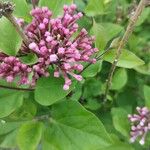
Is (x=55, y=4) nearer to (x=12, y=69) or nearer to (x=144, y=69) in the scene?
(x=12, y=69)

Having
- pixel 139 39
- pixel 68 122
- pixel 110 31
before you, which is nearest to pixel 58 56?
pixel 68 122

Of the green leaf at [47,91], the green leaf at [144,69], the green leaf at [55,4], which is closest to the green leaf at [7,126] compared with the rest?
the green leaf at [47,91]

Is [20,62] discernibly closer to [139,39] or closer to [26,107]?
[26,107]

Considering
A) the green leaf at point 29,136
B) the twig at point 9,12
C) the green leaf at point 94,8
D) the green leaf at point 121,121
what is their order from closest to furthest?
the twig at point 9,12 < the green leaf at point 29,136 < the green leaf at point 94,8 < the green leaf at point 121,121

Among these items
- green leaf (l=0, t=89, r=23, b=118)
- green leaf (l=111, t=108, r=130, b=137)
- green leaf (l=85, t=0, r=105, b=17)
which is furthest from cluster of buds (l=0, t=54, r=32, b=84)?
green leaf (l=111, t=108, r=130, b=137)

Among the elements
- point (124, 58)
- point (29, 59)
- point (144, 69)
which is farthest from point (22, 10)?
point (144, 69)

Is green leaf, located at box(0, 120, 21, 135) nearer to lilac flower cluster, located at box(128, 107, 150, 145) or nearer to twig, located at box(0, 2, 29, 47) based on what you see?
twig, located at box(0, 2, 29, 47)

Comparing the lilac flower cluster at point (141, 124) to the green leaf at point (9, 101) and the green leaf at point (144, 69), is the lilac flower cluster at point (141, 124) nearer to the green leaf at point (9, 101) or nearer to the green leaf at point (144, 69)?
the green leaf at point (144, 69)
